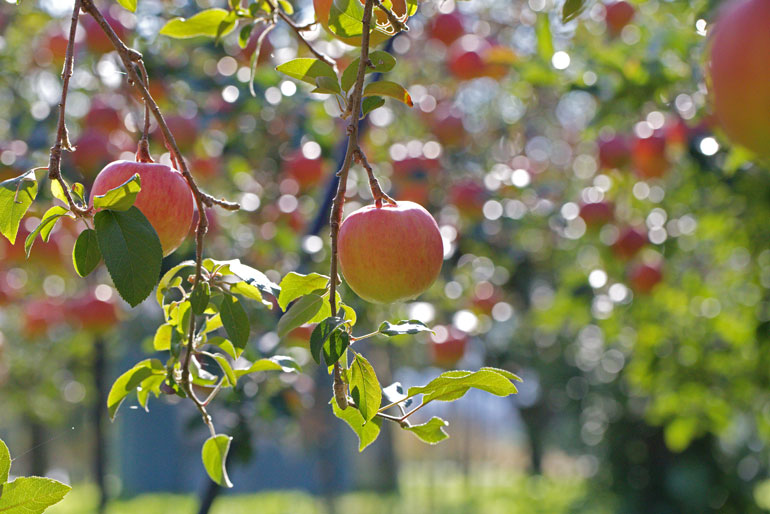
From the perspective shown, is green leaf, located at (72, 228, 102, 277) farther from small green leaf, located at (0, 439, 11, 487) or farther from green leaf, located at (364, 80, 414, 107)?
green leaf, located at (364, 80, 414, 107)

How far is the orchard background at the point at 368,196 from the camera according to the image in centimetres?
68

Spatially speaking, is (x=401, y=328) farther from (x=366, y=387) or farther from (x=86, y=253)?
(x=86, y=253)

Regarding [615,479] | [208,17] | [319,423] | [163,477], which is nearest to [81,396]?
[163,477]

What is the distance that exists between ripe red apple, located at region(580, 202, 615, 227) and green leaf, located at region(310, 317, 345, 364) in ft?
6.89

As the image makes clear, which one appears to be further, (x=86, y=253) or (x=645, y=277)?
(x=645, y=277)

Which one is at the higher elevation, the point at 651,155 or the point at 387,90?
the point at 387,90

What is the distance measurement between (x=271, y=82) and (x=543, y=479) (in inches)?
356

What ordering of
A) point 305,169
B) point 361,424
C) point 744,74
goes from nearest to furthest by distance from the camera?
point 744,74 → point 361,424 → point 305,169

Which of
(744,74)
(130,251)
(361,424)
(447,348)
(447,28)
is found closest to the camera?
(744,74)

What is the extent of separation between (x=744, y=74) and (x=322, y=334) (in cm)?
35

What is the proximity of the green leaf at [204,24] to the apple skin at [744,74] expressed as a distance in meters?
0.44

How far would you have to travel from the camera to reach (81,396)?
27.5ft

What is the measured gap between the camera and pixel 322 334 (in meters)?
0.63

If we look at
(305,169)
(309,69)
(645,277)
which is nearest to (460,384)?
(309,69)
